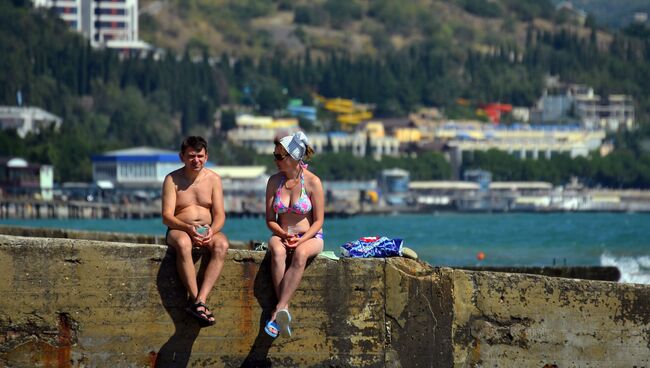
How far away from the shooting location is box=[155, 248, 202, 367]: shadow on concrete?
38.1ft

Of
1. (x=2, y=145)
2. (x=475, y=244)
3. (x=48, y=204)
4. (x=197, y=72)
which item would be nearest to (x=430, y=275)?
(x=475, y=244)

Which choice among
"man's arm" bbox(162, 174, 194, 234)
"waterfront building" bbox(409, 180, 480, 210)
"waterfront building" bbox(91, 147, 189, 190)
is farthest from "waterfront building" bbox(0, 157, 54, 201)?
"man's arm" bbox(162, 174, 194, 234)

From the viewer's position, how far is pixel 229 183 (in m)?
156

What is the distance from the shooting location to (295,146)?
12.1 meters

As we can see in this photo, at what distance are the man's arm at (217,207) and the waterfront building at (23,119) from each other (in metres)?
153

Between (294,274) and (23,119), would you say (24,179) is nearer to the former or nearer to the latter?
(23,119)

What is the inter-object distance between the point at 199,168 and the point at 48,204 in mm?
104944

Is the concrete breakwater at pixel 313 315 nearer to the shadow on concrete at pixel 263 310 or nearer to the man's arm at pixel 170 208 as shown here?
the shadow on concrete at pixel 263 310

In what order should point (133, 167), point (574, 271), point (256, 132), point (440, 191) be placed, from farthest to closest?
point (256, 132) → point (440, 191) → point (133, 167) → point (574, 271)

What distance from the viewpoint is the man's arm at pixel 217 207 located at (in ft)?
39.0

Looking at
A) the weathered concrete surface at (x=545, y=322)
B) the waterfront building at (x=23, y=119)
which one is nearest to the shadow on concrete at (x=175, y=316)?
the weathered concrete surface at (x=545, y=322)

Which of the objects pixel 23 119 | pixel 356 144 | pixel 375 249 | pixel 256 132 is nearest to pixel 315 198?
pixel 375 249

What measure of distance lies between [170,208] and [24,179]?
123990mm

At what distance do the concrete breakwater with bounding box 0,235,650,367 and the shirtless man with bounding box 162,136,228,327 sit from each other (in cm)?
11
